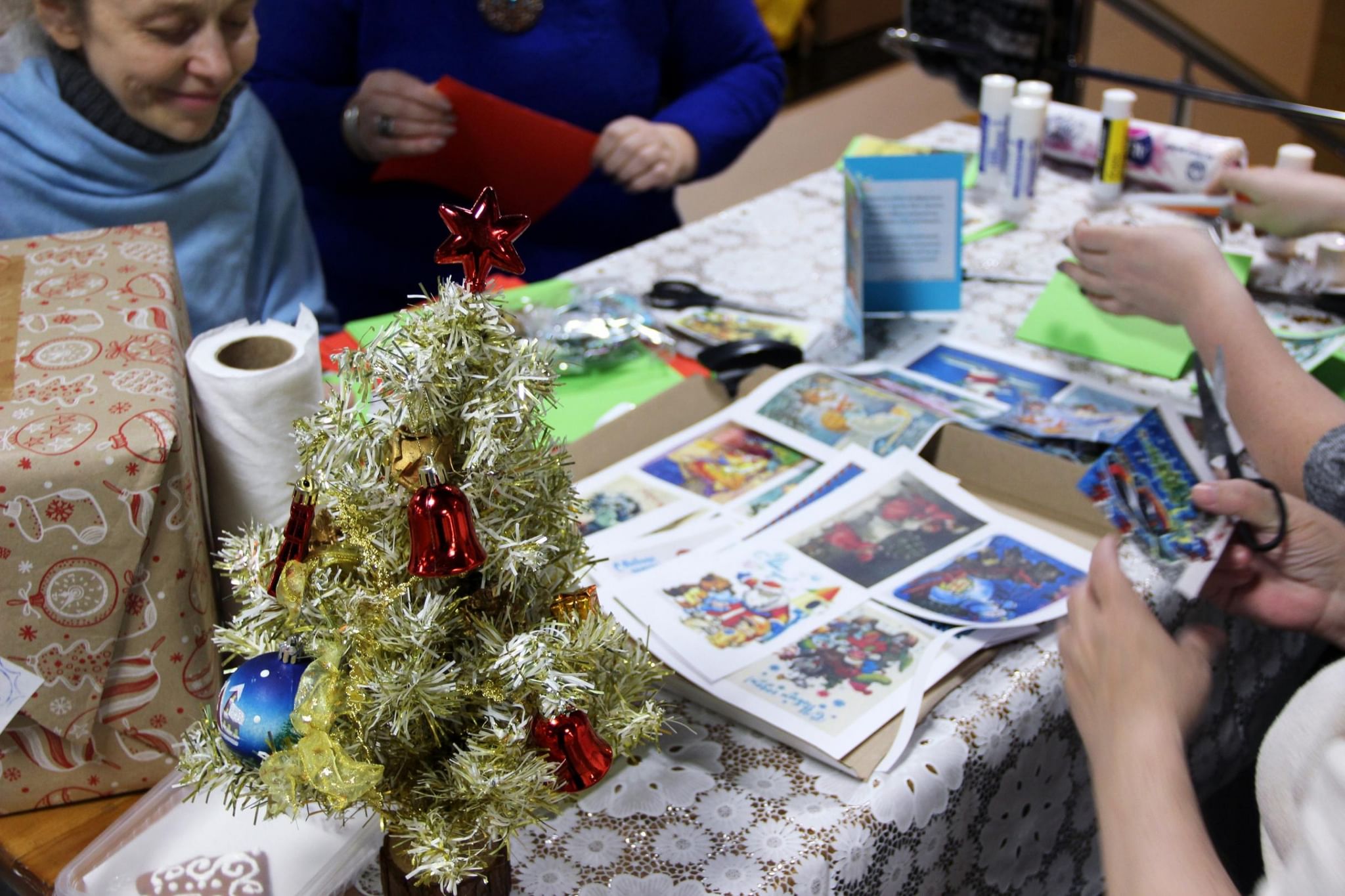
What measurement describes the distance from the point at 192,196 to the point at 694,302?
2.30ft

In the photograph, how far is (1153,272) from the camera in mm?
1361

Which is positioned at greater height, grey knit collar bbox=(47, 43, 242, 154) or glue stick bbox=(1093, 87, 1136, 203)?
Result: grey knit collar bbox=(47, 43, 242, 154)

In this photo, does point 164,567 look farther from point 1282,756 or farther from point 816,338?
point 816,338

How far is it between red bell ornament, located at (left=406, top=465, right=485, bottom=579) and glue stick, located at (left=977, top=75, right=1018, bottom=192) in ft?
4.90

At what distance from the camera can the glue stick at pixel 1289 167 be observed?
1653mm

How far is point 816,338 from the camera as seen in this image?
149 centimetres

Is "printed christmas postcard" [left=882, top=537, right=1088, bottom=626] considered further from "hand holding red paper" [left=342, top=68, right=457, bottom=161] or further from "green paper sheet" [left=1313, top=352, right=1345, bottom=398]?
"hand holding red paper" [left=342, top=68, right=457, bottom=161]

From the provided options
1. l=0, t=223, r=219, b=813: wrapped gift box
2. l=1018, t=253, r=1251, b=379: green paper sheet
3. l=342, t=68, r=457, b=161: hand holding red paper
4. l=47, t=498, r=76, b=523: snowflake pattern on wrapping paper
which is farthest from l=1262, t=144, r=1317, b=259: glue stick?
l=47, t=498, r=76, b=523: snowflake pattern on wrapping paper

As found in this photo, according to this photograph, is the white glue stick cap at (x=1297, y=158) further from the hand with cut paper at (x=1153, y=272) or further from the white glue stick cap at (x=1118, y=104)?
the hand with cut paper at (x=1153, y=272)

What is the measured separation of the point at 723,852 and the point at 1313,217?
52.2 inches

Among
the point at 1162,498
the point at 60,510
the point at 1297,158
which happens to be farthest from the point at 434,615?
the point at 1297,158

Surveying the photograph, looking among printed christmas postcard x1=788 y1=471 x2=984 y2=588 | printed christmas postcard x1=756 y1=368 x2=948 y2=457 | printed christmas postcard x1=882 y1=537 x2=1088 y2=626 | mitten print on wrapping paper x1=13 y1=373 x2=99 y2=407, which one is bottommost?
printed christmas postcard x1=882 y1=537 x2=1088 y2=626

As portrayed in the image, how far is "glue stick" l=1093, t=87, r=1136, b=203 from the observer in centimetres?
182

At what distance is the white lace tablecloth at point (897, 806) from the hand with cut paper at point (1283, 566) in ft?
0.21
